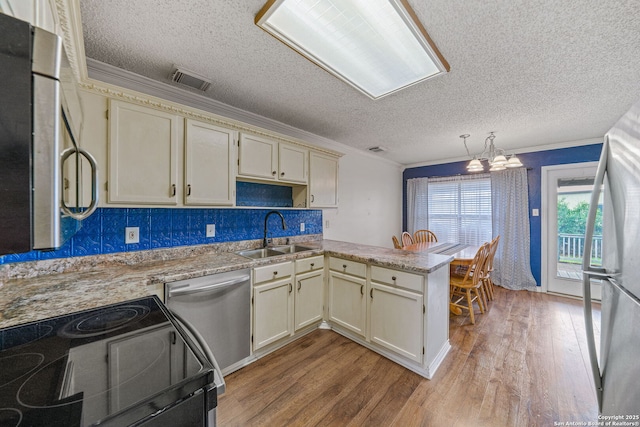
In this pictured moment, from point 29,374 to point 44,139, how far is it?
560mm

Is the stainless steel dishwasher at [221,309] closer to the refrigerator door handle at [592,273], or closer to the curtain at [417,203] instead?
the refrigerator door handle at [592,273]

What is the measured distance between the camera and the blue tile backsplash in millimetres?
1678

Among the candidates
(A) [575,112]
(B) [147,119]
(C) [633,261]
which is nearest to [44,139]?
(B) [147,119]

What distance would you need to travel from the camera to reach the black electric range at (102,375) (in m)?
0.46

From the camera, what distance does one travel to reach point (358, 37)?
57.2 inches

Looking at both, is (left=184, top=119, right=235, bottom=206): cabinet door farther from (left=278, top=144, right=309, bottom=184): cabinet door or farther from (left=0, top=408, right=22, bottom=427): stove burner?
(left=0, top=408, right=22, bottom=427): stove burner

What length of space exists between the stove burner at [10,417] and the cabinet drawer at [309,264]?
189 centimetres

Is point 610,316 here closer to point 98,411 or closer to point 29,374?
point 98,411

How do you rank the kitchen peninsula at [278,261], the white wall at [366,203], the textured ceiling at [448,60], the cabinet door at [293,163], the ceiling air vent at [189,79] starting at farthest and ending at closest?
the white wall at [366,203], the cabinet door at [293,163], the ceiling air vent at [189,79], the textured ceiling at [448,60], the kitchen peninsula at [278,261]

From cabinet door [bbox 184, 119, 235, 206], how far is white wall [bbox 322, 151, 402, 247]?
1698 millimetres

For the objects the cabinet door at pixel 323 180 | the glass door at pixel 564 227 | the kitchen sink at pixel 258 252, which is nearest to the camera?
the kitchen sink at pixel 258 252

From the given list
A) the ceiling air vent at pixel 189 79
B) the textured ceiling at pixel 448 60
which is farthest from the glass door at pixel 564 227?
the ceiling air vent at pixel 189 79

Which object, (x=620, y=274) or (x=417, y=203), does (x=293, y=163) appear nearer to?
(x=620, y=274)

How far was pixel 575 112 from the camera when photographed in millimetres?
2564
